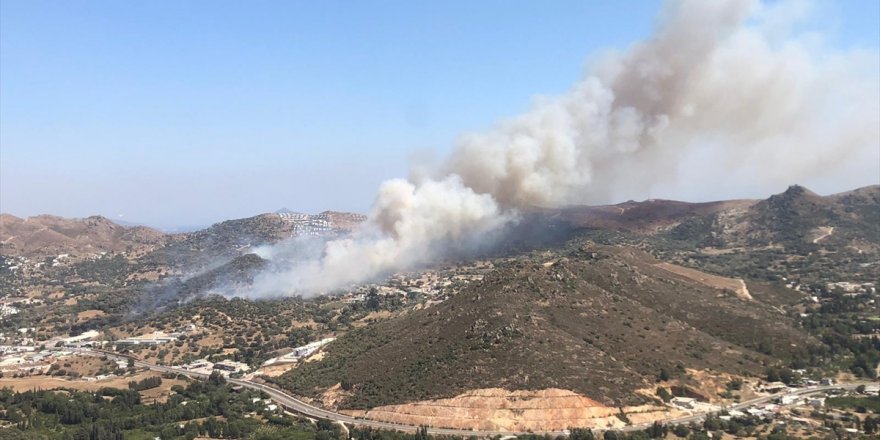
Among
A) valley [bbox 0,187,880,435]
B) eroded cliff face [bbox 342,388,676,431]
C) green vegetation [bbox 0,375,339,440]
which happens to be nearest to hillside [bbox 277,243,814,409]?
valley [bbox 0,187,880,435]

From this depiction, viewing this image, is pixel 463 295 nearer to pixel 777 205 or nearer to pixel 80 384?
pixel 80 384

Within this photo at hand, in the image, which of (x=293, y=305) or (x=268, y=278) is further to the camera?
(x=268, y=278)

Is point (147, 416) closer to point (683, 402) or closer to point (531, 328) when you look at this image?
point (531, 328)

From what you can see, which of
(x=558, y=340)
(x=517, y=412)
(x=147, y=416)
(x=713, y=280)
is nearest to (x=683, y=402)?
(x=558, y=340)

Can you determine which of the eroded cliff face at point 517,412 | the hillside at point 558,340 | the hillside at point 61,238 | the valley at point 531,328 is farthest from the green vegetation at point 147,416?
the hillside at point 61,238

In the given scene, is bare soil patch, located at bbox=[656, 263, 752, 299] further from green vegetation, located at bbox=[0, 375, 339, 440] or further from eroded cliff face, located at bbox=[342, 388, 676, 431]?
green vegetation, located at bbox=[0, 375, 339, 440]

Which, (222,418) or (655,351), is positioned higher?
(655,351)

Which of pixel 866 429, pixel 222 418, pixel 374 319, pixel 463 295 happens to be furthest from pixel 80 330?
pixel 866 429
